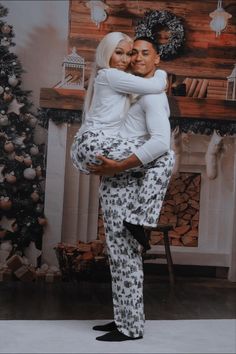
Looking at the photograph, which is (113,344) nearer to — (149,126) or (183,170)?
(149,126)

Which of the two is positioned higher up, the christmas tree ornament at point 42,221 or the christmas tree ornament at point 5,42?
the christmas tree ornament at point 5,42

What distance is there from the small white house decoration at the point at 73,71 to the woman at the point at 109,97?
68.7 inches

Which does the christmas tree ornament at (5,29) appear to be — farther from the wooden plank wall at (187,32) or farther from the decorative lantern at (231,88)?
the decorative lantern at (231,88)

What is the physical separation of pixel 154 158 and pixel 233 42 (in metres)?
2.36

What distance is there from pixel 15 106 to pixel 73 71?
53 centimetres

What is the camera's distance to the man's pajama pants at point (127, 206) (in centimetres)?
298

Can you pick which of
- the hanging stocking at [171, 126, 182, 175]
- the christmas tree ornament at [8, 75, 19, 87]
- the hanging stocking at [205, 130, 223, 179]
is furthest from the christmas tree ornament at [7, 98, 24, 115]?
the hanging stocking at [205, 130, 223, 179]

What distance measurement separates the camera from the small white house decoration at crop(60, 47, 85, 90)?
4.83 meters

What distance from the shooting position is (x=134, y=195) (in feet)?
9.99

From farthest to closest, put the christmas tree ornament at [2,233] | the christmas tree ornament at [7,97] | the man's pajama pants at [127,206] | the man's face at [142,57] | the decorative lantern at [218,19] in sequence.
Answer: the decorative lantern at [218,19], the christmas tree ornament at [2,233], the christmas tree ornament at [7,97], the man's face at [142,57], the man's pajama pants at [127,206]

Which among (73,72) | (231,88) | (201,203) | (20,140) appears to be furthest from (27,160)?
(231,88)

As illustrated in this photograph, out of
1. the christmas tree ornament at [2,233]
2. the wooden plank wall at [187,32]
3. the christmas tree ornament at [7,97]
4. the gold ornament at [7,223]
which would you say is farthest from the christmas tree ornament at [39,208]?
the wooden plank wall at [187,32]

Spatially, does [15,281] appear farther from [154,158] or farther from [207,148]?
[154,158]

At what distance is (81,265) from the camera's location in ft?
15.6
